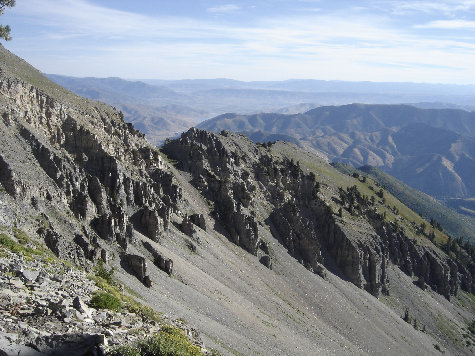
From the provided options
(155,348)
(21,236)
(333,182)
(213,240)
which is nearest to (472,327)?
(333,182)

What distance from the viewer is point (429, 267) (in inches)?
6393

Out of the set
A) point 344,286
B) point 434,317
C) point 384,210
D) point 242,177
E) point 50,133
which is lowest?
point 434,317

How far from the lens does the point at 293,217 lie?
129 meters

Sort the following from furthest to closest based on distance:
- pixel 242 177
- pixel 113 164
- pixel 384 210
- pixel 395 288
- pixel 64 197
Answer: pixel 384 210 < pixel 395 288 < pixel 242 177 < pixel 113 164 < pixel 64 197

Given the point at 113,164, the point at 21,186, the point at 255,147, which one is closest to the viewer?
the point at 21,186

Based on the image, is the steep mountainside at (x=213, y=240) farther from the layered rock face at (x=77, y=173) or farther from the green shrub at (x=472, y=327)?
the green shrub at (x=472, y=327)

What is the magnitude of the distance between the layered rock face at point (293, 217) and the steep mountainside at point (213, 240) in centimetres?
48

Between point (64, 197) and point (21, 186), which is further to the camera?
point (64, 197)

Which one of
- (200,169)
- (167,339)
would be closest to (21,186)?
(167,339)

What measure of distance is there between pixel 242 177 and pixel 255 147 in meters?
29.6

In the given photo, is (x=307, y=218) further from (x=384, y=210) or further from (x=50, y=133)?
(x=50, y=133)

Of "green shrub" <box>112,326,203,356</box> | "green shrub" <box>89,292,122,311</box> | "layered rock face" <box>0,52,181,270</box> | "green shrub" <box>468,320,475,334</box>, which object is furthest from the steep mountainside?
"green shrub" <box>468,320,475,334</box>

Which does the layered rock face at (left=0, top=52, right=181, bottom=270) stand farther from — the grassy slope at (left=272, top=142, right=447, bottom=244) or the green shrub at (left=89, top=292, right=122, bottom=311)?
the grassy slope at (left=272, top=142, right=447, bottom=244)

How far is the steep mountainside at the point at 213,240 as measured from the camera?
2160 inches
